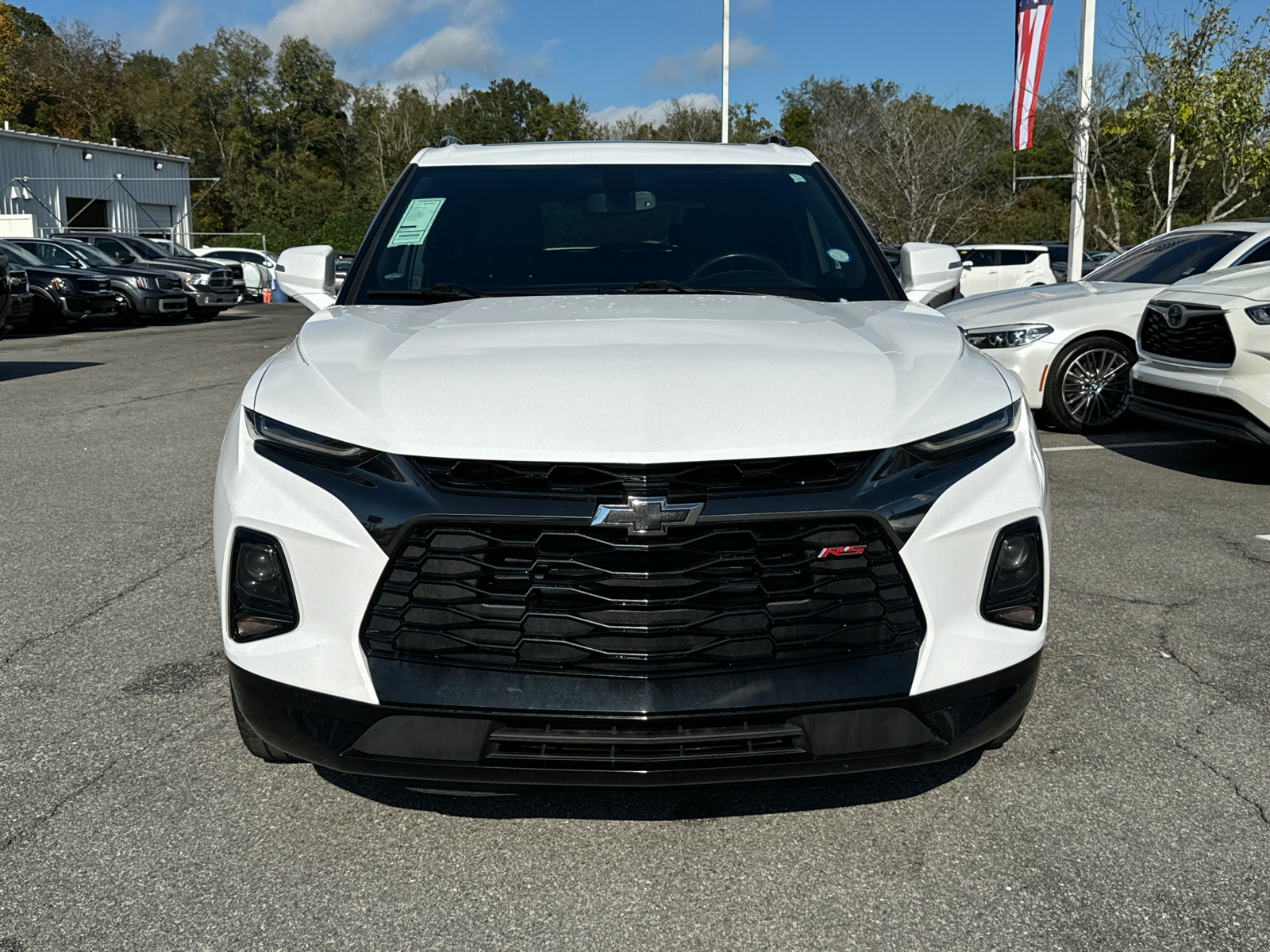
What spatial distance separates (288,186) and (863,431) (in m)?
64.8

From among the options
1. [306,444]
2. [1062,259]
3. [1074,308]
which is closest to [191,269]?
[1062,259]

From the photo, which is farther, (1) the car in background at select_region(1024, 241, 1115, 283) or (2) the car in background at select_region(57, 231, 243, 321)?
(1) the car in background at select_region(1024, 241, 1115, 283)

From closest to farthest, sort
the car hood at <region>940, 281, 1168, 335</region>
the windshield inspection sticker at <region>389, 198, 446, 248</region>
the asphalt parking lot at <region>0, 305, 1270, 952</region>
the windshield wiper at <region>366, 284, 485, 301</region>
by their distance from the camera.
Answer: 1. the asphalt parking lot at <region>0, 305, 1270, 952</region>
2. the windshield wiper at <region>366, 284, 485, 301</region>
3. the windshield inspection sticker at <region>389, 198, 446, 248</region>
4. the car hood at <region>940, 281, 1168, 335</region>

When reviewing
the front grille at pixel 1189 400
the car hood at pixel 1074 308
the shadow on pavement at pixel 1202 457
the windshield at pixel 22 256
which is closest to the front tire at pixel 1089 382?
the car hood at pixel 1074 308

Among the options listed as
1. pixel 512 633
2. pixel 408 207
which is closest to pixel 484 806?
pixel 512 633

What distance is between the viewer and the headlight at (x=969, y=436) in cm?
250

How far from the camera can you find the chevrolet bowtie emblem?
232 centimetres

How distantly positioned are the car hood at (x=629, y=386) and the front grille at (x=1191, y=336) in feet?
15.2

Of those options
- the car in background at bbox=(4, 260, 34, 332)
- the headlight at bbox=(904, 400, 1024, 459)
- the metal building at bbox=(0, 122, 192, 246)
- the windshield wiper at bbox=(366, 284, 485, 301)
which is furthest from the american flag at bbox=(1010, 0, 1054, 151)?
the metal building at bbox=(0, 122, 192, 246)

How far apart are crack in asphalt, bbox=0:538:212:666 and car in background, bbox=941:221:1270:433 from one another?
20.2ft

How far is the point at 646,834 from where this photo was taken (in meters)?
2.84

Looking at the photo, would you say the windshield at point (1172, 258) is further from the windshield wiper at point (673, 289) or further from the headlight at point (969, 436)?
the headlight at point (969, 436)

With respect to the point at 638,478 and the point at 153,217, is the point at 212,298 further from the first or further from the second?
the point at 638,478

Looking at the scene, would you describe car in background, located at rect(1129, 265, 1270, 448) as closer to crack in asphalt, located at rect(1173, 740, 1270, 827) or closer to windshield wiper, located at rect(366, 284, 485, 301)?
crack in asphalt, located at rect(1173, 740, 1270, 827)
